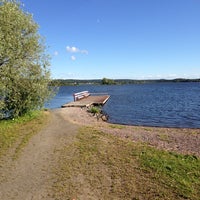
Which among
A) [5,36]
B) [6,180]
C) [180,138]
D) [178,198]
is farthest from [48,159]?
[5,36]

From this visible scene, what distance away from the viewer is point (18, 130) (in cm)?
1689

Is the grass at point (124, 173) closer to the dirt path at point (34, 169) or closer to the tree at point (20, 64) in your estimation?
the dirt path at point (34, 169)

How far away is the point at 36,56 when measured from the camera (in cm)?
2034

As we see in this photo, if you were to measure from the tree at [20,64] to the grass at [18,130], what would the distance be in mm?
894

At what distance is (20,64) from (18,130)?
4810 millimetres

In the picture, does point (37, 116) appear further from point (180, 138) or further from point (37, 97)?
point (180, 138)

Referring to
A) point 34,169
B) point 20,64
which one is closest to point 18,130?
point 20,64

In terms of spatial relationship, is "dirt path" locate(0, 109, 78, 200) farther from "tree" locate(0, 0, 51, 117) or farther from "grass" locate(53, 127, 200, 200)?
"tree" locate(0, 0, 51, 117)

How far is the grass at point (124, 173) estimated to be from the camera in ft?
26.1

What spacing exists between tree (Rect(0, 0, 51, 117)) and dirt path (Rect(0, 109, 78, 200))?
4725 mm

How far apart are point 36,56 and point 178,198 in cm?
1612

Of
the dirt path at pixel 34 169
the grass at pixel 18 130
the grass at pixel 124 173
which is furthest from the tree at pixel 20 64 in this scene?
the grass at pixel 124 173

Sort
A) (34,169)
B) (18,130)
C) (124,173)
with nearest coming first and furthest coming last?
(124,173) → (34,169) → (18,130)

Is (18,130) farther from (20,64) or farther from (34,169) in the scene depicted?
(34,169)
